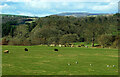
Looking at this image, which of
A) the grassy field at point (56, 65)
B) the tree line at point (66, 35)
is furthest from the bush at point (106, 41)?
the grassy field at point (56, 65)

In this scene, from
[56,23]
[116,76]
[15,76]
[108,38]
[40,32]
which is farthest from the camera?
[56,23]

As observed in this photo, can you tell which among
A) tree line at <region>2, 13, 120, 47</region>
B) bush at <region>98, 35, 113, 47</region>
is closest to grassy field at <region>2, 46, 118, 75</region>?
tree line at <region>2, 13, 120, 47</region>

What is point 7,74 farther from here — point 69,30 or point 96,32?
point 69,30

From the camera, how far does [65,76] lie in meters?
16.7

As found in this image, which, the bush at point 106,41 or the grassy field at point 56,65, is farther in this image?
the bush at point 106,41

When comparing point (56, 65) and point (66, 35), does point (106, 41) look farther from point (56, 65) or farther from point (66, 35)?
point (56, 65)

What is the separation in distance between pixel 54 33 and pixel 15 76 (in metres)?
80.1

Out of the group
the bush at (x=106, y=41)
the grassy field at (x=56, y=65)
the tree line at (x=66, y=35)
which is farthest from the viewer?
the tree line at (x=66, y=35)

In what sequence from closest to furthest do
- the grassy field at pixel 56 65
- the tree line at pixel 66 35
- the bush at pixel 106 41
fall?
1. the grassy field at pixel 56 65
2. the bush at pixel 106 41
3. the tree line at pixel 66 35

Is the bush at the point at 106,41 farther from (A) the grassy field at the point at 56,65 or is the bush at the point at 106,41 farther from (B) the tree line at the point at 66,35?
(A) the grassy field at the point at 56,65

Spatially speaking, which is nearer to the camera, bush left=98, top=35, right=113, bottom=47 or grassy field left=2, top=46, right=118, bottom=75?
grassy field left=2, top=46, right=118, bottom=75

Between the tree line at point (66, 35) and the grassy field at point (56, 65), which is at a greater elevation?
the tree line at point (66, 35)

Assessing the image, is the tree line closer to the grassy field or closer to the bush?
the bush

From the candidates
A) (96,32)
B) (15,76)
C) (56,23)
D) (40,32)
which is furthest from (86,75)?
(56,23)
